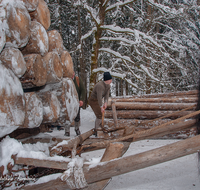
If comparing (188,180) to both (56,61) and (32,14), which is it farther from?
(32,14)

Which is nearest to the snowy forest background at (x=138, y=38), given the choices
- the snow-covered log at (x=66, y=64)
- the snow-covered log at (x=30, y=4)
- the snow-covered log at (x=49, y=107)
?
the snow-covered log at (x=66, y=64)

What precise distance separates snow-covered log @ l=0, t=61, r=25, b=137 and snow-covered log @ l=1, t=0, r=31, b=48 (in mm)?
352

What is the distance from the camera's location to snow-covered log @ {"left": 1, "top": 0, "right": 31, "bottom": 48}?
65.0 inches

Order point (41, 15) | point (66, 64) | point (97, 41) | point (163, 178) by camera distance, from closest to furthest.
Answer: point (163, 178) < point (41, 15) < point (66, 64) < point (97, 41)

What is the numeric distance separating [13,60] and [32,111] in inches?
23.1

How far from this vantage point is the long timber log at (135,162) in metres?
1.02

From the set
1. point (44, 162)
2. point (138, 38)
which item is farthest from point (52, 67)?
point (138, 38)

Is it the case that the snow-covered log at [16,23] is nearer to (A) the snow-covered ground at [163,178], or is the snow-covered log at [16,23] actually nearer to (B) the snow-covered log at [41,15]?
(B) the snow-covered log at [41,15]

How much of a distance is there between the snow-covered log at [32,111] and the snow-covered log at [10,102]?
11 cm

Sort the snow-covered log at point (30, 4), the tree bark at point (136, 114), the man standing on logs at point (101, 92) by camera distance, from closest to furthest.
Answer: the snow-covered log at point (30, 4) → the man standing on logs at point (101, 92) → the tree bark at point (136, 114)

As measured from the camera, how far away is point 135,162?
109cm

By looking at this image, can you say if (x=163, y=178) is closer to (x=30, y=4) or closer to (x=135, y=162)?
(x=135, y=162)

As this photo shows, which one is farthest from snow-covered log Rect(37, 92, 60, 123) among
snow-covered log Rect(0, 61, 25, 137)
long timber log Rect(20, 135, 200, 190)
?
long timber log Rect(20, 135, 200, 190)

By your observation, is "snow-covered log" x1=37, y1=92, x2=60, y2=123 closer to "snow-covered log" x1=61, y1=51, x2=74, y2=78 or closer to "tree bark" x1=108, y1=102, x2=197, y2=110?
"snow-covered log" x1=61, y1=51, x2=74, y2=78
